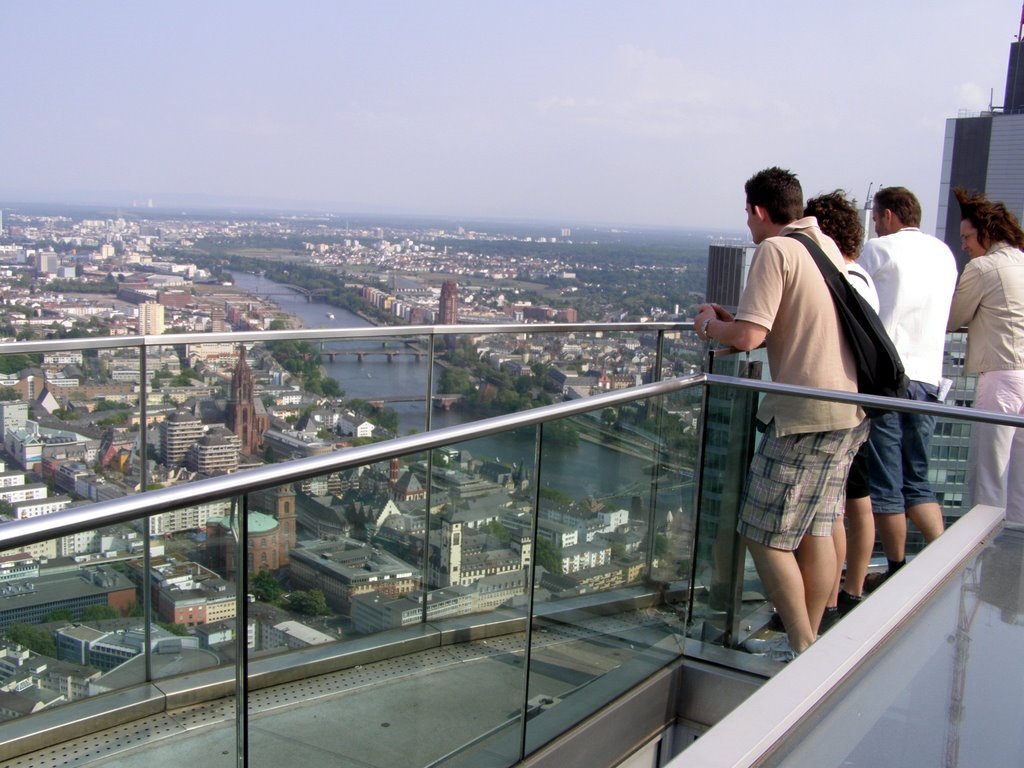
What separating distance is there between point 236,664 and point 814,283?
2.28 metres

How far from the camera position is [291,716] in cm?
A: 247

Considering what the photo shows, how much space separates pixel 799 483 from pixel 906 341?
40.2 inches

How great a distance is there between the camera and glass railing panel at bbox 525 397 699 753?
331 centimetres

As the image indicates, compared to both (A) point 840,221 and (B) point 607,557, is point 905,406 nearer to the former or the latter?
(A) point 840,221

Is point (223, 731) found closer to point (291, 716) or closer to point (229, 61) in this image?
point (291, 716)

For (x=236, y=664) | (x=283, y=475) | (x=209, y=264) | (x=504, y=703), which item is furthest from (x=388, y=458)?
(x=209, y=264)

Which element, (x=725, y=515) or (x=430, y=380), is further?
(x=430, y=380)

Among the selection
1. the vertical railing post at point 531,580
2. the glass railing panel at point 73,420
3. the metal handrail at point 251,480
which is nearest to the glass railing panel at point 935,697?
the metal handrail at point 251,480

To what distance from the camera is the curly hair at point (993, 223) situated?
4812 millimetres

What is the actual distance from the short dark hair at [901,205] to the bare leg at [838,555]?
145 centimetres

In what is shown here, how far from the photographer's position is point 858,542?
410cm

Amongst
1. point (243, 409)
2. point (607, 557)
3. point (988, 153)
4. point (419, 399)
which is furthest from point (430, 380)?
point (988, 153)

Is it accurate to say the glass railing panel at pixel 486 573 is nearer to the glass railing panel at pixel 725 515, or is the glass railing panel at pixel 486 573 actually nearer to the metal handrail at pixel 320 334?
the glass railing panel at pixel 725 515

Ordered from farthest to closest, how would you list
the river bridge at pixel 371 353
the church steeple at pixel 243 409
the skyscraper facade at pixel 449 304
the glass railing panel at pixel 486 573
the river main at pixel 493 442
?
the skyscraper facade at pixel 449 304 < the river bridge at pixel 371 353 < the church steeple at pixel 243 409 < the river main at pixel 493 442 < the glass railing panel at pixel 486 573
